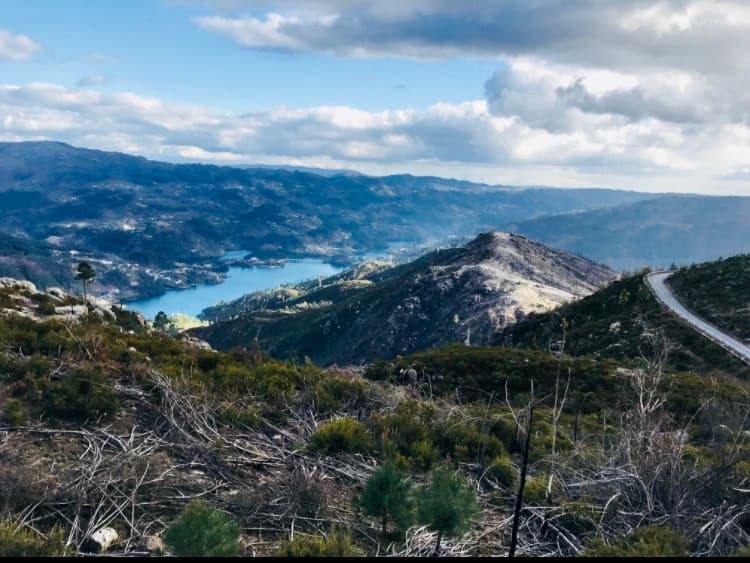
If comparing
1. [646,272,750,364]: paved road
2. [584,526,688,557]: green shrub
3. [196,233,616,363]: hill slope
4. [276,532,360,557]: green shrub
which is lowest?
[196,233,616,363]: hill slope

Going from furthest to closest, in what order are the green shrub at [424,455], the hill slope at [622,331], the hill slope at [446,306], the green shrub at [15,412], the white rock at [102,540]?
the hill slope at [446,306] → the hill slope at [622,331] → the green shrub at [424,455] → the green shrub at [15,412] → the white rock at [102,540]

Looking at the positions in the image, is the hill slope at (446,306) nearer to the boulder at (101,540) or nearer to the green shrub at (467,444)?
the green shrub at (467,444)

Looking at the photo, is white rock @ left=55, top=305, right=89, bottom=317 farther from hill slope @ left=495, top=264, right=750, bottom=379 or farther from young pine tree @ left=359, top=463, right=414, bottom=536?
hill slope @ left=495, top=264, right=750, bottom=379

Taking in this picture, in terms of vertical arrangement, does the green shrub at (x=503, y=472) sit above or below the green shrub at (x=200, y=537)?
below

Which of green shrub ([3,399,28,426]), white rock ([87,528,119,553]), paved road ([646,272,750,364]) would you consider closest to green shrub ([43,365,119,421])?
green shrub ([3,399,28,426])

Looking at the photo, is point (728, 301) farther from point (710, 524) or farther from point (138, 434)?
point (138, 434)

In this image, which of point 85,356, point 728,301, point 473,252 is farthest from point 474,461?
point 473,252

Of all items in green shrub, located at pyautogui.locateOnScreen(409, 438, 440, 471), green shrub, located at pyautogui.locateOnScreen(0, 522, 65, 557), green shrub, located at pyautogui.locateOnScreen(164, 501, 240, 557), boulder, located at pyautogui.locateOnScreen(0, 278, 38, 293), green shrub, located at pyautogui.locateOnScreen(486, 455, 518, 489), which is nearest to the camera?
green shrub, located at pyautogui.locateOnScreen(164, 501, 240, 557)

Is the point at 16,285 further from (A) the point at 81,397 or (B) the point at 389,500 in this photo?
(B) the point at 389,500

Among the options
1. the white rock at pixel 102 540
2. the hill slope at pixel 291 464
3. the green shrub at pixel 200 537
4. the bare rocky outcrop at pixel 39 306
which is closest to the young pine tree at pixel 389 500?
the hill slope at pixel 291 464
